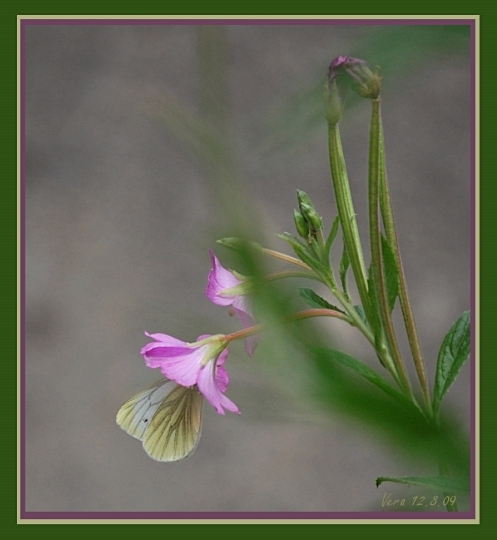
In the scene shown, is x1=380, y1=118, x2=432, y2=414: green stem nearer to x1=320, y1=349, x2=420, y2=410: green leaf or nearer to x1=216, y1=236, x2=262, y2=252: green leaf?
x1=320, y1=349, x2=420, y2=410: green leaf

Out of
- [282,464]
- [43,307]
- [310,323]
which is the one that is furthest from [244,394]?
[43,307]

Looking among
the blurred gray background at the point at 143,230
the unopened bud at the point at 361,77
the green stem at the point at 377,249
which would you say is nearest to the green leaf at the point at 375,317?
the green stem at the point at 377,249

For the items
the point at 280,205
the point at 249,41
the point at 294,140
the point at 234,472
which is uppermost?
the point at 249,41

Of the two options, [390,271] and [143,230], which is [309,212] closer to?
[390,271]

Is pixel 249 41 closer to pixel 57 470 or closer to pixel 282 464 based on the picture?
pixel 282 464

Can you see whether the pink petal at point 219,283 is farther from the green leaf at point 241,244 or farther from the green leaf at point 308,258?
the green leaf at point 241,244

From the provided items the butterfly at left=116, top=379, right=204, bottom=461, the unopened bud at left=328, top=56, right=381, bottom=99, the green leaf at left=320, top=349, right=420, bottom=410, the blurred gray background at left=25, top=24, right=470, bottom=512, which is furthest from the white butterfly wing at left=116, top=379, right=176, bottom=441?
the blurred gray background at left=25, top=24, right=470, bottom=512
